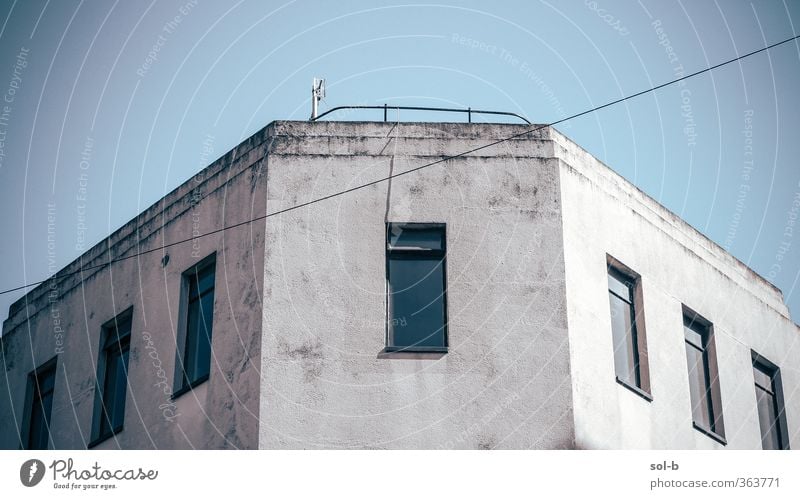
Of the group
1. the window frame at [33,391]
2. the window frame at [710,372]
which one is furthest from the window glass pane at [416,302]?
the window frame at [33,391]

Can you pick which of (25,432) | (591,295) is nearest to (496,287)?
(591,295)

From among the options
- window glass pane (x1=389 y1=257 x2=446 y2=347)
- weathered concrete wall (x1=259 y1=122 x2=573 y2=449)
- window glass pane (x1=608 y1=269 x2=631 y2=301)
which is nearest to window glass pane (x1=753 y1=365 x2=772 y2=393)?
window glass pane (x1=608 y1=269 x2=631 y2=301)

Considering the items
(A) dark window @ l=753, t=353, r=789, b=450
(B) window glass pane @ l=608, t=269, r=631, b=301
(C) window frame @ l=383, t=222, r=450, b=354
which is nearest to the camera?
(C) window frame @ l=383, t=222, r=450, b=354

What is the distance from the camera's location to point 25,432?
29938mm

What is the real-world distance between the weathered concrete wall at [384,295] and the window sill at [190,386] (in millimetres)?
1524

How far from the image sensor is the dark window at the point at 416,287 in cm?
2408

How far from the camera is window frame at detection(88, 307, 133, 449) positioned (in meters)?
27.0

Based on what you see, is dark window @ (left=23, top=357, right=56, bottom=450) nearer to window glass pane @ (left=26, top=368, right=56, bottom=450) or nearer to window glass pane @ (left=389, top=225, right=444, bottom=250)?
window glass pane @ (left=26, top=368, right=56, bottom=450)

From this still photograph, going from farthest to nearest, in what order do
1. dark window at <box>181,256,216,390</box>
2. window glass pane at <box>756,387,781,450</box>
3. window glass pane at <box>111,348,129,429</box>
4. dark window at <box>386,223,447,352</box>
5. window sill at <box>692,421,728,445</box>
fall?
window glass pane at <box>756,387,781,450</box>, window glass pane at <box>111,348,129,429</box>, window sill at <box>692,421,728,445</box>, dark window at <box>181,256,216,390</box>, dark window at <box>386,223,447,352</box>

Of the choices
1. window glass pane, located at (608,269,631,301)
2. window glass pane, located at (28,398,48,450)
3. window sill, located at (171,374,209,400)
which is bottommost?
window glass pane, located at (28,398,48,450)

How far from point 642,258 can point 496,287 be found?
11.6 ft

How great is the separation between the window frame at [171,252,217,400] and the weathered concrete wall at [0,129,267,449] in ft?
0.40

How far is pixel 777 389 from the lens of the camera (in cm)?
2981
